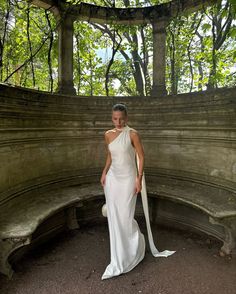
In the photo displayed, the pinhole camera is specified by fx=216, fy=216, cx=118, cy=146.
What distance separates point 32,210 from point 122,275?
154 cm

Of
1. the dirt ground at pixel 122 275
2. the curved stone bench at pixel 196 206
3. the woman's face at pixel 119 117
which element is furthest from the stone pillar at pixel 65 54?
the dirt ground at pixel 122 275

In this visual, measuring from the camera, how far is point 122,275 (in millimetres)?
2715

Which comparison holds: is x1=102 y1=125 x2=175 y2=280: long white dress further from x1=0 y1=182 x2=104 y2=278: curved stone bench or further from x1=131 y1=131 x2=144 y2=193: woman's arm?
x1=0 y1=182 x2=104 y2=278: curved stone bench

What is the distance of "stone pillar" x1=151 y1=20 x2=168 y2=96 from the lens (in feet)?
15.7

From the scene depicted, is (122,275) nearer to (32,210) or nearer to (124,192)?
(124,192)

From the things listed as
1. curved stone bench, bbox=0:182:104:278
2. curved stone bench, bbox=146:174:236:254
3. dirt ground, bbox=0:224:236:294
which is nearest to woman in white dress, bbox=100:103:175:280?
dirt ground, bbox=0:224:236:294

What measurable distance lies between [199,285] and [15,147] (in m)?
3.15

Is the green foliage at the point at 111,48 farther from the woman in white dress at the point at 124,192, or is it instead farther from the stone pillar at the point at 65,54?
the woman in white dress at the point at 124,192

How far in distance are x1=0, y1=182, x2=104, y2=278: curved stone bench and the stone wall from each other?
0.17 meters

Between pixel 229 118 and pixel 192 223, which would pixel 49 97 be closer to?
pixel 229 118

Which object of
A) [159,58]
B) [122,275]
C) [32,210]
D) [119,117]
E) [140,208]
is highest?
[159,58]

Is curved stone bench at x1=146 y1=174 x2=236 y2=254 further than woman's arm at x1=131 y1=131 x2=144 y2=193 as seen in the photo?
Yes

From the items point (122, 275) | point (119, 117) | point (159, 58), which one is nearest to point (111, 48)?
point (159, 58)

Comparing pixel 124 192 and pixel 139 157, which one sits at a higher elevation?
pixel 139 157
